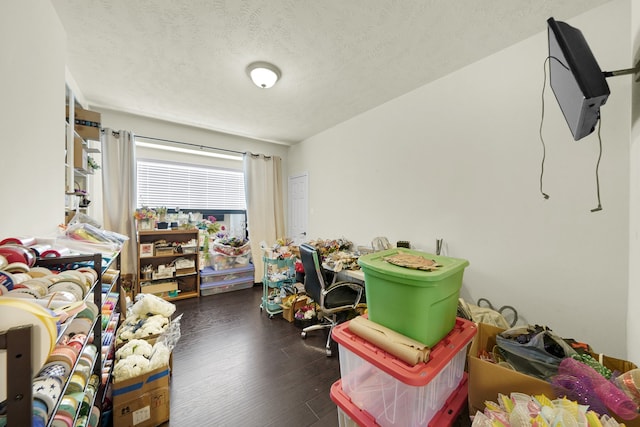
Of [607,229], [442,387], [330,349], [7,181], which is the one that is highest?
[7,181]

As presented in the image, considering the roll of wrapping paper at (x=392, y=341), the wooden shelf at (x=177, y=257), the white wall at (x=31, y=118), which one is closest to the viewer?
the roll of wrapping paper at (x=392, y=341)

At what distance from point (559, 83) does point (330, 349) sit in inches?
96.2

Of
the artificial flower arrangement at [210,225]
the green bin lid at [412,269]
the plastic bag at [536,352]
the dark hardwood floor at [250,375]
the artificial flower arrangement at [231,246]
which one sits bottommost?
the dark hardwood floor at [250,375]

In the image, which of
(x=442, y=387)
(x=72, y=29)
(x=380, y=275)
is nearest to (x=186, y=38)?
(x=72, y=29)

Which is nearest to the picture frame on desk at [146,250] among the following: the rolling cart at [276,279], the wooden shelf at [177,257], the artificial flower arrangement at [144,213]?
the wooden shelf at [177,257]

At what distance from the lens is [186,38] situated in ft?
5.69

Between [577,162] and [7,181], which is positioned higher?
[577,162]

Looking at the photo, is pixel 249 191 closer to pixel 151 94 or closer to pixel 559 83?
pixel 151 94

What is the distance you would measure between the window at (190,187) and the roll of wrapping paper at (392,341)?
382 centimetres

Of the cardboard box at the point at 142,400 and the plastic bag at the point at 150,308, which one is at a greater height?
the plastic bag at the point at 150,308

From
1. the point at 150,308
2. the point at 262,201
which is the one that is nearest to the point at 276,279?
the point at 150,308

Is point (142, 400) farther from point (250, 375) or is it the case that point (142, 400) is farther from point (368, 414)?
point (368, 414)

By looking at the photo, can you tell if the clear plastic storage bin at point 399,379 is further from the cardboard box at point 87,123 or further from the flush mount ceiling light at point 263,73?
the cardboard box at point 87,123

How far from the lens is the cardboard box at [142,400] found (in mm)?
1287
